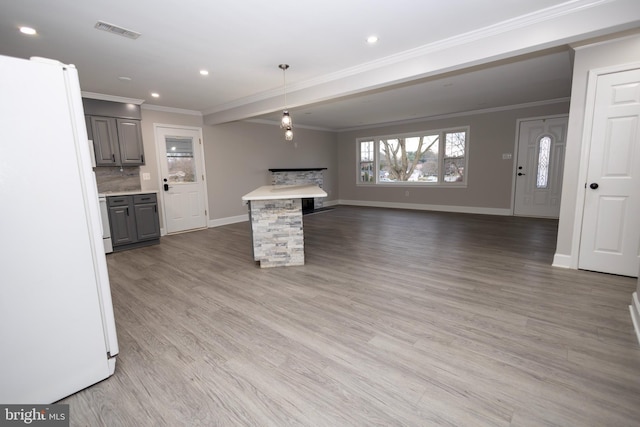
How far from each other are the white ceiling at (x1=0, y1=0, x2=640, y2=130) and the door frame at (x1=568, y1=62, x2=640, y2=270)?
1.66 ft

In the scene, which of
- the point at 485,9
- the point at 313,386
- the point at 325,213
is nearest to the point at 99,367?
the point at 313,386

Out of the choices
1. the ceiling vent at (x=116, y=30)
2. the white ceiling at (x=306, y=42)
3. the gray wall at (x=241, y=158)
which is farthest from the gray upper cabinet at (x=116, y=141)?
the ceiling vent at (x=116, y=30)

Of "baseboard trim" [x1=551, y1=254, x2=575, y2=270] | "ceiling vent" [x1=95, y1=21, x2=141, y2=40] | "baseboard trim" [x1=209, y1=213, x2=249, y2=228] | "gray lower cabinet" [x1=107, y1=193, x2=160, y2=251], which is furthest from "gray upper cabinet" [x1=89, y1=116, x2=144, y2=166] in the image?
"baseboard trim" [x1=551, y1=254, x2=575, y2=270]

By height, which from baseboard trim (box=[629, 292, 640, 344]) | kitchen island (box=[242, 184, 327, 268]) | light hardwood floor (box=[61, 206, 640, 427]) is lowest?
light hardwood floor (box=[61, 206, 640, 427])

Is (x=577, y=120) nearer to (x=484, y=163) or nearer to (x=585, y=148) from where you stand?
(x=585, y=148)

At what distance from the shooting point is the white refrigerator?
1.33 m

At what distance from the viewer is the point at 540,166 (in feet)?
20.6

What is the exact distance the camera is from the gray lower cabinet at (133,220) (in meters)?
4.53

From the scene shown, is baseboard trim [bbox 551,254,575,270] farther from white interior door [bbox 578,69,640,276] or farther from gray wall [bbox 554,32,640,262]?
white interior door [bbox 578,69,640,276]

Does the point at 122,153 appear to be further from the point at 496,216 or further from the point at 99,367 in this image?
the point at 496,216

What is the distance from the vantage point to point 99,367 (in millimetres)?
1687

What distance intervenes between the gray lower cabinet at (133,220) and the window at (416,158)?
611 centimetres
